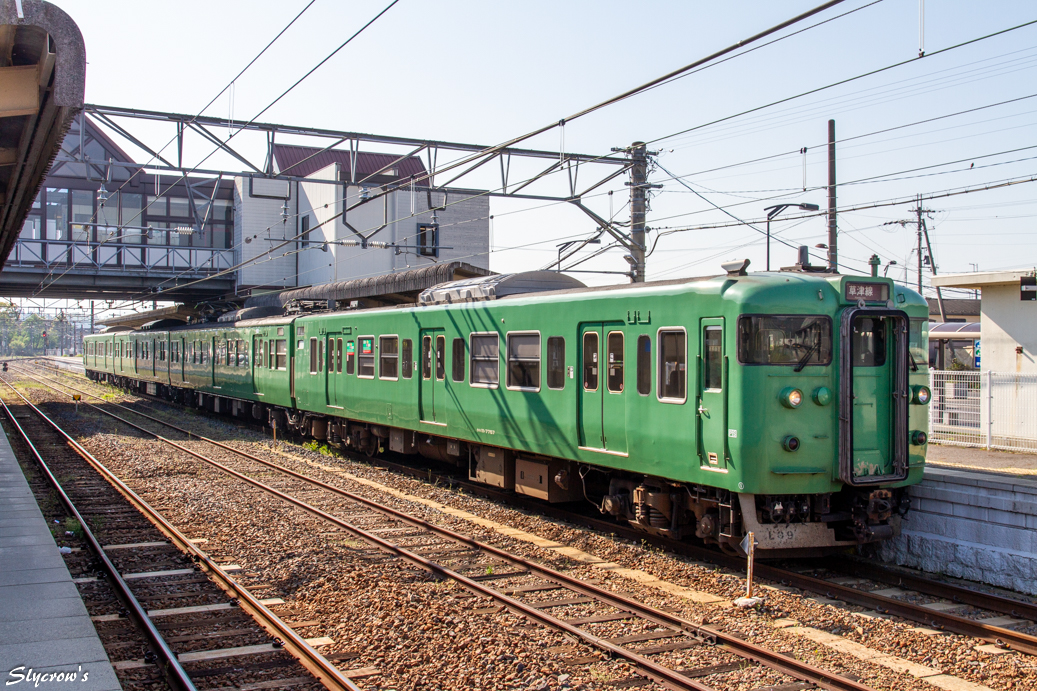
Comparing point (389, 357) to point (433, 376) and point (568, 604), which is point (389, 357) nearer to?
point (433, 376)

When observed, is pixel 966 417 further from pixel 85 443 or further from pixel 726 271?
pixel 85 443

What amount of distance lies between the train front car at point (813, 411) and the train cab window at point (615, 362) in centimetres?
135

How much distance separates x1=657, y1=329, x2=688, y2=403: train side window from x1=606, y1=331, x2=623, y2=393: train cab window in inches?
27.2

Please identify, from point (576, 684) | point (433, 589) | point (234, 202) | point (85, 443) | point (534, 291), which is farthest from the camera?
point (234, 202)

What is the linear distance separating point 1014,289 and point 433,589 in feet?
Answer: 39.8

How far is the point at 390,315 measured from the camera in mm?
15531

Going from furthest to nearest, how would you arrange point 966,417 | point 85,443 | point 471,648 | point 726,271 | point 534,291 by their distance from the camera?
point 85,443 → point 966,417 → point 534,291 → point 726,271 → point 471,648

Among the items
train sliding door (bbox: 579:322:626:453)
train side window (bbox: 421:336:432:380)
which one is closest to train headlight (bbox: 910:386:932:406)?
train sliding door (bbox: 579:322:626:453)

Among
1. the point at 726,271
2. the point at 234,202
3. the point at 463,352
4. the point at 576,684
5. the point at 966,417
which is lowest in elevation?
the point at 576,684

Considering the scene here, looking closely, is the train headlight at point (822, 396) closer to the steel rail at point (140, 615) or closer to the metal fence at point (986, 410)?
the steel rail at point (140, 615)

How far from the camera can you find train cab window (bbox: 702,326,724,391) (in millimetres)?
8625

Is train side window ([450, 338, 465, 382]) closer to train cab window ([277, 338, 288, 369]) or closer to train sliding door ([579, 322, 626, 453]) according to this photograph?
train sliding door ([579, 322, 626, 453])

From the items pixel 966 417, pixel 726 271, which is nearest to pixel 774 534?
pixel 726 271

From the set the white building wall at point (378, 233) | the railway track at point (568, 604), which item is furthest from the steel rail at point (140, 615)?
the white building wall at point (378, 233)
